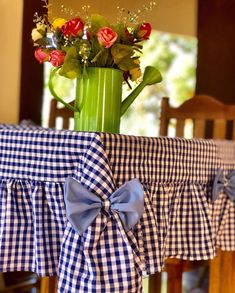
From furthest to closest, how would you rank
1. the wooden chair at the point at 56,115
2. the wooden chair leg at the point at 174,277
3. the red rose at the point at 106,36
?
the wooden chair at the point at 56,115 → the wooden chair leg at the point at 174,277 → the red rose at the point at 106,36

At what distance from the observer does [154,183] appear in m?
1.10

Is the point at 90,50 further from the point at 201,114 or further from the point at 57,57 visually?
the point at 201,114

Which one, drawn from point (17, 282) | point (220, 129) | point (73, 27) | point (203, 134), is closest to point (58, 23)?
point (73, 27)

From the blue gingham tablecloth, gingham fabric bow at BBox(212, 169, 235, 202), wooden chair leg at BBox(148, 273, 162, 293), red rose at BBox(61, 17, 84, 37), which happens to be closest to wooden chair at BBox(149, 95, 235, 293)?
wooden chair leg at BBox(148, 273, 162, 293)

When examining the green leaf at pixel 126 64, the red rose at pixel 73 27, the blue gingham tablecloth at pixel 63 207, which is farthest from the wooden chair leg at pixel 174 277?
the red rose at pixel 73 27

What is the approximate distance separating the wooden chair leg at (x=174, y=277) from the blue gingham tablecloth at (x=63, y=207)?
0.53 meters

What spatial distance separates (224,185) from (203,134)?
0.72 m

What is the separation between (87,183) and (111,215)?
0.08m

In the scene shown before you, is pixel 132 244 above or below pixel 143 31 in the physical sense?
below

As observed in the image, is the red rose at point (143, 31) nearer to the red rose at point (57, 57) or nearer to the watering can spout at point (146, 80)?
the watering can spout at point (146, 80)

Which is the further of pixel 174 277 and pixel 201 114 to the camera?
pixel 201 114

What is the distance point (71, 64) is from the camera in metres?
1.13

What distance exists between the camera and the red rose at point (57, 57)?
1145 millimetres

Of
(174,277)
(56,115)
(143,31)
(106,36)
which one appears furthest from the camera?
(56,115)
